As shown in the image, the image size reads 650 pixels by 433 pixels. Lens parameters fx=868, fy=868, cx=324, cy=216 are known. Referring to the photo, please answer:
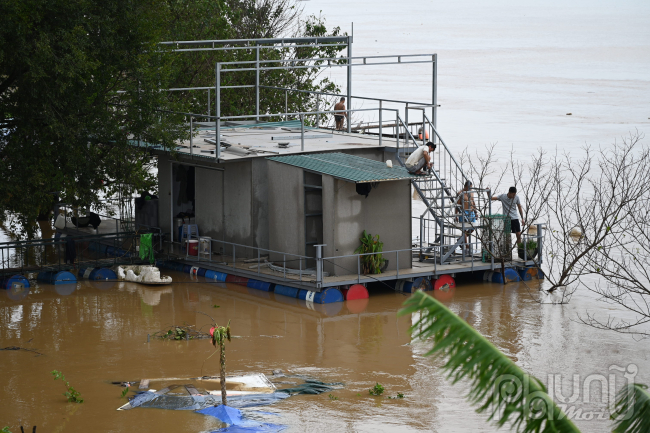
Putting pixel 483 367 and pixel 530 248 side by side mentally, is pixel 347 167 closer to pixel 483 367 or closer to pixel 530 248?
pixel 530 248

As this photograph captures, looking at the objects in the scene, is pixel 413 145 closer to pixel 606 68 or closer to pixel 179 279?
pixel 179 279

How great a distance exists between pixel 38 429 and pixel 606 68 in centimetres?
11197

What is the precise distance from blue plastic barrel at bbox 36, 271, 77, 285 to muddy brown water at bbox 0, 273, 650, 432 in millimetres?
273

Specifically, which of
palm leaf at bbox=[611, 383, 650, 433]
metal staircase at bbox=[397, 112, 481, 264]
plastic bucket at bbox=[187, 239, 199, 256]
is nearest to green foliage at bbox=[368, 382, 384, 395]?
metal staircase at bbox=[397, 112, 481, 264]

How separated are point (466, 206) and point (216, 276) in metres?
6.74

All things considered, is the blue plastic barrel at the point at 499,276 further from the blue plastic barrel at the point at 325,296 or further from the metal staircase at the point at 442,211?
the blue plastic barrel at the point at 325,296

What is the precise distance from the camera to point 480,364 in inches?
233

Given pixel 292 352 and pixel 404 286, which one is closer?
pixel 292 352

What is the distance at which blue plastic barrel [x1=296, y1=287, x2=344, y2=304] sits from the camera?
20.1 metres

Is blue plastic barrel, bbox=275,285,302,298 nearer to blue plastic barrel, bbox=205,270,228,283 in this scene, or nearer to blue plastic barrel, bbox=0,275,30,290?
blue plastic barrel, bbox=205,270,228,283

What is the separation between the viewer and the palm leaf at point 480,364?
5703mm

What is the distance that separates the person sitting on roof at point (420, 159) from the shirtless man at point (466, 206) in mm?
1186

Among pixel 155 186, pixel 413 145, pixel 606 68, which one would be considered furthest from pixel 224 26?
pixel 606 68

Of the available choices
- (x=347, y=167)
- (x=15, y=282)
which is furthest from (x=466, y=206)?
(x=15, y=282)
